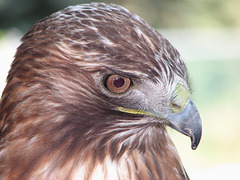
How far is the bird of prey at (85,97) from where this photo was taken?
2057mm

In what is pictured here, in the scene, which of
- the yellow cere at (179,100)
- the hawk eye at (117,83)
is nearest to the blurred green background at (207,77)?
the yellow cere at (179,100)

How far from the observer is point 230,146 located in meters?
7.82

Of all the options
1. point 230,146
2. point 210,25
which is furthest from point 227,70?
point 210,25

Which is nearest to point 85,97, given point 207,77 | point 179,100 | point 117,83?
point 117,83

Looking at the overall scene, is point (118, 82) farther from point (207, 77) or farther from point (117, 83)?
point (207, 77)

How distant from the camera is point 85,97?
2.15 metres

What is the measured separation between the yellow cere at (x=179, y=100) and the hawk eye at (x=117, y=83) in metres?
0.25

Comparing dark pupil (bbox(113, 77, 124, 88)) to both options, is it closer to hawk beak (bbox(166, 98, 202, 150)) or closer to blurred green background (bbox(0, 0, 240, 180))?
hawk beak (bbox(166, 98, 202, 150))

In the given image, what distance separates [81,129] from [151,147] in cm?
45

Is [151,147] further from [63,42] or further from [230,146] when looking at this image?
[230,146]

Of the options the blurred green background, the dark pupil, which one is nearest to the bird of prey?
the dark pupil

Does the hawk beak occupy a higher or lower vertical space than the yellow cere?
lower

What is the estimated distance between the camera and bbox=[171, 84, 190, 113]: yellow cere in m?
2.12

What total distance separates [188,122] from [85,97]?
20.9 inches
